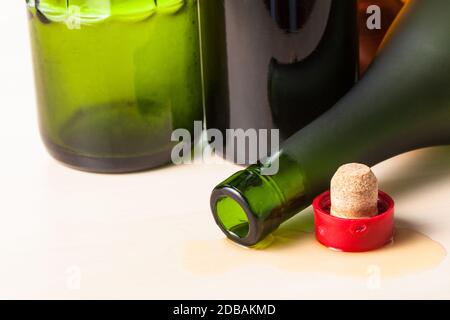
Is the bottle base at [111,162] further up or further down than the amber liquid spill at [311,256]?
further up

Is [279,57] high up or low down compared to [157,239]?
up

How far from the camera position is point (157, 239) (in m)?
0.72

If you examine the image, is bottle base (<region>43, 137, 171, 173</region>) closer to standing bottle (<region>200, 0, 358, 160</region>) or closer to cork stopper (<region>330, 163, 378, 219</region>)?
standing bottle (<region>200, 0, 358, 160</region>)

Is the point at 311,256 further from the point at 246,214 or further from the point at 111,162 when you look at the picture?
the point at 111,162

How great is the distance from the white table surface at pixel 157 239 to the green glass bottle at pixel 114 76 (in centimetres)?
3

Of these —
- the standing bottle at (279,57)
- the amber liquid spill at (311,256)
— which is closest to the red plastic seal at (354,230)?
the amber liquid spill at (311,256)

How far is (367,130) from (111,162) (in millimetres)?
200

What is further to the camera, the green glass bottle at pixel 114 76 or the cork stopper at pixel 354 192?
the green glass bottle at pixel 114 76

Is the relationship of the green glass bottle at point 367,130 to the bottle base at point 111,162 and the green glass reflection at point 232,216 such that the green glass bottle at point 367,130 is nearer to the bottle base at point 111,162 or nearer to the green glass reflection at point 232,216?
the green glass reflection at point 232,216

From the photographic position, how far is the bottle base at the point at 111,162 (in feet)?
2.65

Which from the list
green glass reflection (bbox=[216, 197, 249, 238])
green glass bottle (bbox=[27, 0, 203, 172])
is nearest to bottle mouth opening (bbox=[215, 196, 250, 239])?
green glass reflection (bbox=[216, 197, 249, 238])

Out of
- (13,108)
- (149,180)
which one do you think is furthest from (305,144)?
(13,108)

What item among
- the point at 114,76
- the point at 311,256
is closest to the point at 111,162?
the point at 114,76

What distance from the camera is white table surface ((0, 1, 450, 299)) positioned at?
25.8 inches
